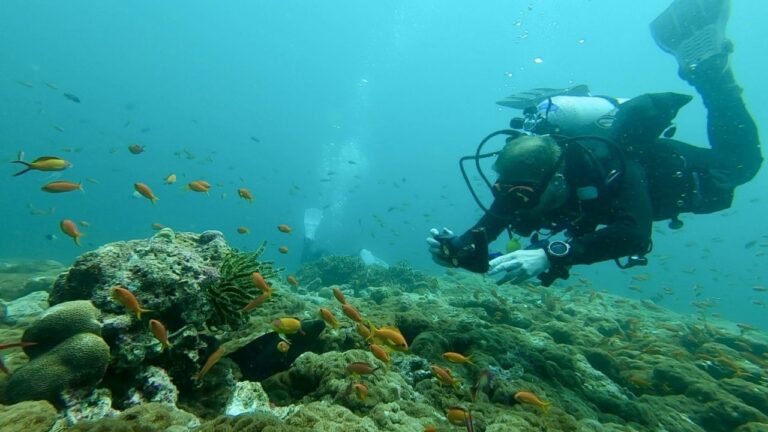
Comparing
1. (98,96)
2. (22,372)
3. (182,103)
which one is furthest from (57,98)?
(22,372)

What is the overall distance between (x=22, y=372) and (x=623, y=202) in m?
6.16

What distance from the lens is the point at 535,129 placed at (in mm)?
5973

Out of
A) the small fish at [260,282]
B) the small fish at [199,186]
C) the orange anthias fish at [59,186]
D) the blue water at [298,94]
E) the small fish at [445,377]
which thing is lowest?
the small fish at [445,377]

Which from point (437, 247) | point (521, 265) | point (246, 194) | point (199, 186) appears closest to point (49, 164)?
point (199, 186)

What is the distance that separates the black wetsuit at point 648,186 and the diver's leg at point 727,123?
1 centimetres

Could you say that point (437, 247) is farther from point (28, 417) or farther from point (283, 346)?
point (28, 417)

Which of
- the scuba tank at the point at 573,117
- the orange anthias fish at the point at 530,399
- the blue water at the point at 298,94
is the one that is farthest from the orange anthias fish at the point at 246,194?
the blue water at the point at 298,94

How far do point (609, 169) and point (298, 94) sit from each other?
17308 centimetres

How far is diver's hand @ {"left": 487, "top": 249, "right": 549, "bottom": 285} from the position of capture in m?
4.13

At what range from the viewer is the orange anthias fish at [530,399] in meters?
3.76

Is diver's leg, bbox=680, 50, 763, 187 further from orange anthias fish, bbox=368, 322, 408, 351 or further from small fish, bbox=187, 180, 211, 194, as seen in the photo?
small fish, bbox=187, 180, 211, 194

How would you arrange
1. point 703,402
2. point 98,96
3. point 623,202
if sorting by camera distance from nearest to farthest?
point 623,202
point 703,402
point 98,96

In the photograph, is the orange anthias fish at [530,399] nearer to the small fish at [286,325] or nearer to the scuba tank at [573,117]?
the small fish at [286,325]

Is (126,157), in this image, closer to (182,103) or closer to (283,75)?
(182,103)
